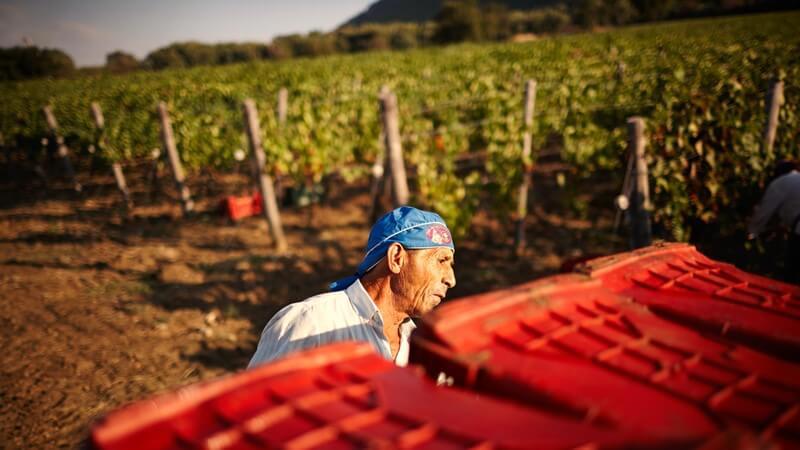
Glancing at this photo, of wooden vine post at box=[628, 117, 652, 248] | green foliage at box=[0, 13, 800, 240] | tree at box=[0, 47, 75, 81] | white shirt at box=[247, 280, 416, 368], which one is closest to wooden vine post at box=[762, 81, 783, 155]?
green foliage at box=[0, 13, 800, 240]

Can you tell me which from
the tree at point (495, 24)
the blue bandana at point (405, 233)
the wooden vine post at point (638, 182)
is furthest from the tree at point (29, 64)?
the blue bandana at point (405, 233)

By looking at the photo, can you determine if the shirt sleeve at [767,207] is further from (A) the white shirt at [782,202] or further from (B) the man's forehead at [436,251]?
(B) the man's forehead at [436,251]

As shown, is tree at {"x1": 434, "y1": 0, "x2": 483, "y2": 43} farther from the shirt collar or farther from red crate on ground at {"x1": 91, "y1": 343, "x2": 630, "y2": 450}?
red crate on ground at {"x1": 91, "y1": 343, "x2": 630, "y2": 450}

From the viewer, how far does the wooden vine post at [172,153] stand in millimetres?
7949

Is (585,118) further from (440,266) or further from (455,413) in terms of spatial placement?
(455,413)

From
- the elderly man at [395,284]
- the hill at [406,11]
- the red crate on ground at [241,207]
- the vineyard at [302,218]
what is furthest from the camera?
the hill at [406,11]

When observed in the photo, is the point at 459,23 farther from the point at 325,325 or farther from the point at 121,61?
the point at 325,325

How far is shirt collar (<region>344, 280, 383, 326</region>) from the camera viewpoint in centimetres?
196

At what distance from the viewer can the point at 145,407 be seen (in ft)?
2.44

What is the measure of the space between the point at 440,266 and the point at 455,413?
51.3 inches

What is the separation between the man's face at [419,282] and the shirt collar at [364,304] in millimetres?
128

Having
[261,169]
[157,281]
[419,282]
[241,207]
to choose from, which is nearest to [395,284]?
[419,282]

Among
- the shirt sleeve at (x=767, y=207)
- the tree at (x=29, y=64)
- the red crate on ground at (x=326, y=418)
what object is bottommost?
the shirt sleeve at (x=767, y=207)

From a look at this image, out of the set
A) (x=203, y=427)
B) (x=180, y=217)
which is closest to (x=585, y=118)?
(x=203, y=427)
